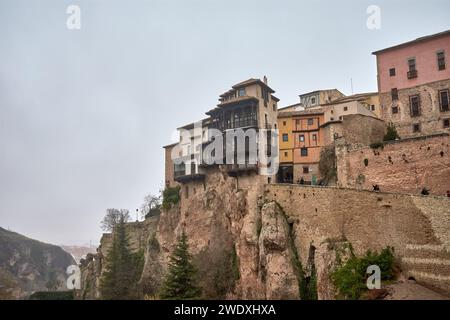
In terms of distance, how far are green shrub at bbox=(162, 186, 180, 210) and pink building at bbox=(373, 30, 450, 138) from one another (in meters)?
26.7

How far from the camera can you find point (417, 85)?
50.2 m

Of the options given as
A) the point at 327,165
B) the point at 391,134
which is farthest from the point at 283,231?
the point at 391,134

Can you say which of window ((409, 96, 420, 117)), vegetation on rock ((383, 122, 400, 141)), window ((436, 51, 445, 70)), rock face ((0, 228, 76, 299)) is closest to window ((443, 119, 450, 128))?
window ((409, 96, 420, 117))

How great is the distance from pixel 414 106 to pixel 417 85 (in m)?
2.16

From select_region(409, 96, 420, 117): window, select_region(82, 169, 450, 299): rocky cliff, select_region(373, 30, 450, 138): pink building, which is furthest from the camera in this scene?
select_region(409, 96, 420, 117): window

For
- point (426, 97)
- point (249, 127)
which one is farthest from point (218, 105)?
point (426, 97)

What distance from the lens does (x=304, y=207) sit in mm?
44969

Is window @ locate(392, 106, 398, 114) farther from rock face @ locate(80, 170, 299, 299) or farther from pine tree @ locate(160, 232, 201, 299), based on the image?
pine tree @ locate(160, 232, 201, 299)

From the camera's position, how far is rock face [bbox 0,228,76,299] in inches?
6073

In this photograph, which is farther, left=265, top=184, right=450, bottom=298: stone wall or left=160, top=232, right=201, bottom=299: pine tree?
left=160, top=232, right=201, bottom=299: pine tree

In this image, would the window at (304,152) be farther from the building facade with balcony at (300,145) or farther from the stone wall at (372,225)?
the stone wall at (372,225)

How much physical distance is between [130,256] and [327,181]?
29.9m

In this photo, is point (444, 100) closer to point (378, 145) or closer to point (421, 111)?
point (421, 111)
